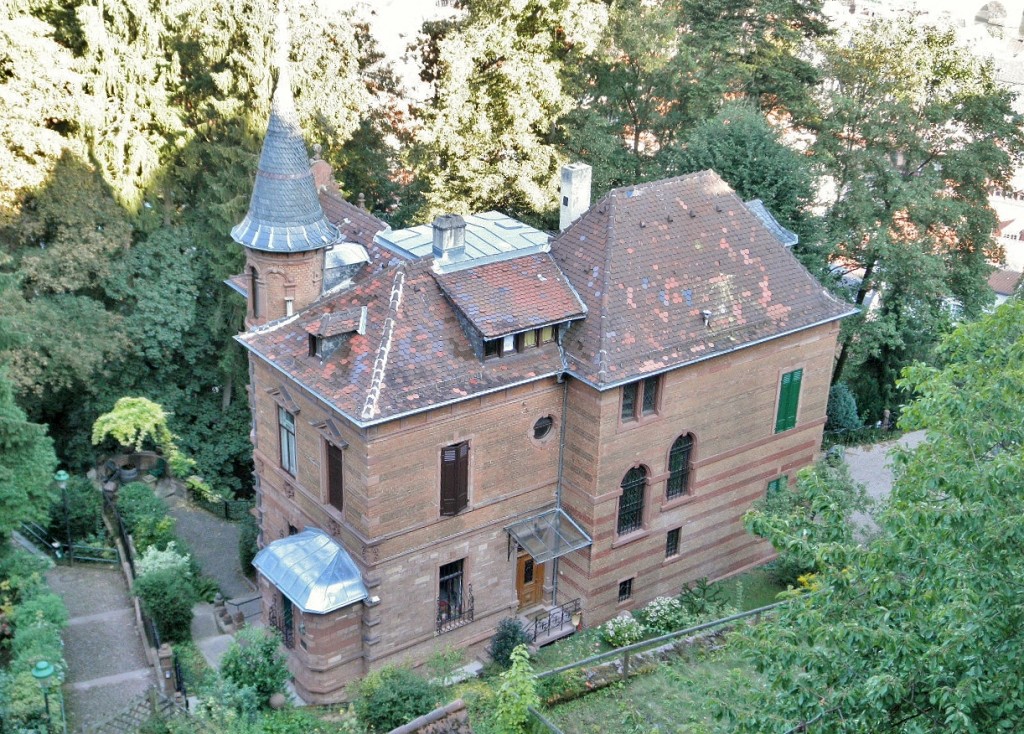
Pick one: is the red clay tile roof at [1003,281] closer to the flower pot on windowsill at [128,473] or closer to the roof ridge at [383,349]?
the flower pot on windowsill at [128,473]

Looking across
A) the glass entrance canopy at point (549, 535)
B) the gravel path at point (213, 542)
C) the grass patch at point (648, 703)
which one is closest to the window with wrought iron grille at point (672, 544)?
the glass entrance canopy at point (549, 535)

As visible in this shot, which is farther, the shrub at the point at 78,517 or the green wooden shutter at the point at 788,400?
the shrub at the point at 78,517

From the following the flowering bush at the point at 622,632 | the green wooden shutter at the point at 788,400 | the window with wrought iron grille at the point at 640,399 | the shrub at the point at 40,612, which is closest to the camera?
the shrub at the point at 40,612

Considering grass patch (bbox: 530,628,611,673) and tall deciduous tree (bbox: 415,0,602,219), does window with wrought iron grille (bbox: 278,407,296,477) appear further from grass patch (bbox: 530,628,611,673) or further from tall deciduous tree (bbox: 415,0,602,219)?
tall deciduous tree (bbox: 415,0,602,219)

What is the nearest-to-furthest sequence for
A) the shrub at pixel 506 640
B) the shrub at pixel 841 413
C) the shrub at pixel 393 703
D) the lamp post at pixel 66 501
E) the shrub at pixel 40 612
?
the shrub at pixel 393 703 → the shrub at pixel 40 612 → the shrub at pixel 506 640 → the lamp post at pixel 66 501 → the shrub at pixel 841 413

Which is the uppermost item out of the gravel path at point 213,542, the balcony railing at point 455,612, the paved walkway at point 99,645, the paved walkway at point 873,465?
the balcony railing at point 455,612

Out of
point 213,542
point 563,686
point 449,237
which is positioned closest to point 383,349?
point 449,237

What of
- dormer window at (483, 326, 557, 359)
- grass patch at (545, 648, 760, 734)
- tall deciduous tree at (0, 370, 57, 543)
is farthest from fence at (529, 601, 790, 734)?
tall deciduous tree at (0, 370, 57, 543)

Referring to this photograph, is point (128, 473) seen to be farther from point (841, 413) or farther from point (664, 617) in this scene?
point (841, 413)

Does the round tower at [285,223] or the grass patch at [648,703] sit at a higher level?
the round tower at [285,223]

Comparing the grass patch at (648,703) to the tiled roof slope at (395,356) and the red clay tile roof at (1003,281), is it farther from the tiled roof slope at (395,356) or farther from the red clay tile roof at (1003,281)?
the red clay tile roof at (1003,281)
